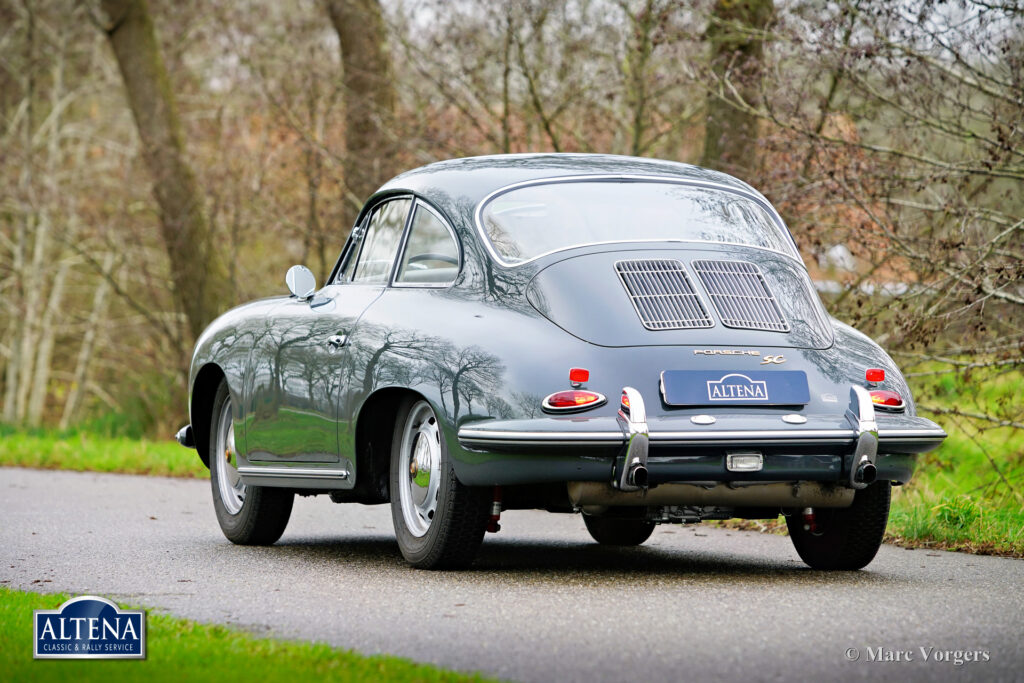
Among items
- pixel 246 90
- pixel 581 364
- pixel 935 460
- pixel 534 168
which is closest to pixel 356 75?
pixel 246 90

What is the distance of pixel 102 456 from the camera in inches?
595

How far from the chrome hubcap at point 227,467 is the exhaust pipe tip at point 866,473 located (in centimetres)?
369

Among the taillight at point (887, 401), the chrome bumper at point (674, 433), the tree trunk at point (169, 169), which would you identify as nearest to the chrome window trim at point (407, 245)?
the chrome bumper at point (674, 433)

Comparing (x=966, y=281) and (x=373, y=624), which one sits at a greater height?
(x=966, y=281)

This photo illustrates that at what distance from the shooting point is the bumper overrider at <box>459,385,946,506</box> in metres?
5.91

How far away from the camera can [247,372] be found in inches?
322

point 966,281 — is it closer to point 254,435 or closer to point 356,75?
point 254,435

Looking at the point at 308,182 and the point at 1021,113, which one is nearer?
the point at 1021,113

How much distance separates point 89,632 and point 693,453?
94.9 inches

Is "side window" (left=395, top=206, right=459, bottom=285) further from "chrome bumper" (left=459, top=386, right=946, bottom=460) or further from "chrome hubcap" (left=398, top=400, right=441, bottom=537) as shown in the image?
"chrome bumper" (left=459, top=386, right=946, bottom=460)

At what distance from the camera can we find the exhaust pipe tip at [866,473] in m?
6.24

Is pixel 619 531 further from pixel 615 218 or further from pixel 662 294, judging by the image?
pixel 662 294

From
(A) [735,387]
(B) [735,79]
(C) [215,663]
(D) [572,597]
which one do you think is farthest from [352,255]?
(B) [735,79]

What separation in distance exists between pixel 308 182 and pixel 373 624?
12315 millimetres
